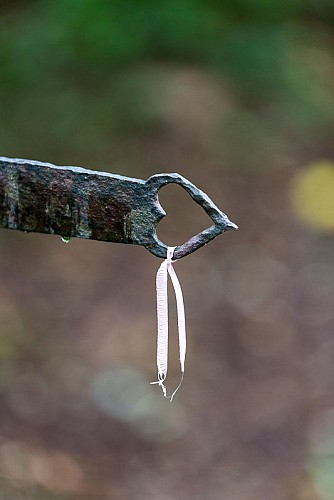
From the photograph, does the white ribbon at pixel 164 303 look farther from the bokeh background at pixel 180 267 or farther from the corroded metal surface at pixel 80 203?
the bokeh background at pixel 180 267

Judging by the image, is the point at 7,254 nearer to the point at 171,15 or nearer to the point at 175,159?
the point at 175,159

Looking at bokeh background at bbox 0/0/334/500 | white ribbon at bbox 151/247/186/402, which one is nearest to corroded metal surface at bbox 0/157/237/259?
white ribbon at bbox 151/247/186/402

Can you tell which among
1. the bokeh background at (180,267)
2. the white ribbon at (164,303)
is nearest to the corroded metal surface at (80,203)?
the white ribbon at (164,303)

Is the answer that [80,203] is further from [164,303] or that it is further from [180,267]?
[180,267]

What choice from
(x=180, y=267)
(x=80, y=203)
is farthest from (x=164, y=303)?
(x=180, y=267)

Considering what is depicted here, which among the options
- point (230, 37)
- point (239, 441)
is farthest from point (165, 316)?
point (230, 37)

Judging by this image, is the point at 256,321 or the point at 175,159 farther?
the point at 175,159
